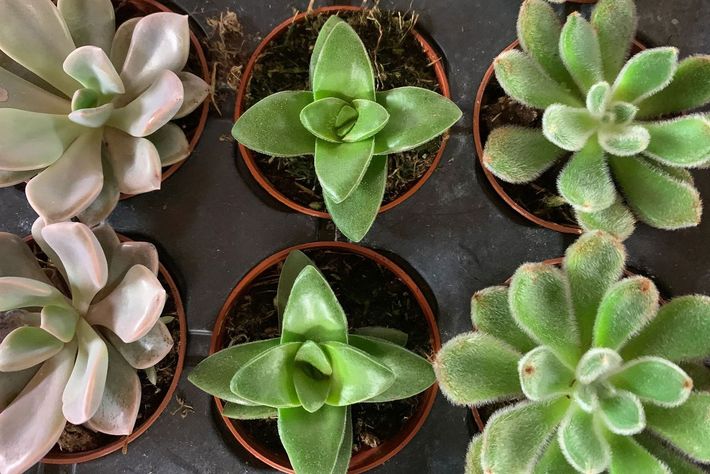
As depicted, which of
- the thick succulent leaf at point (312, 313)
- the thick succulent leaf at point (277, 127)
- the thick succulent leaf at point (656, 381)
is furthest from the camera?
the thick succulent leaf at point (277, 127)

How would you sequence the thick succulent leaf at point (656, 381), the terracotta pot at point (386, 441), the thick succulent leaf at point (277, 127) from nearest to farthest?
the thick succulent leaf at point (656, 381)
the thick succulent leaf at point (277, 127)
the terracotta pot at point (386, 441)

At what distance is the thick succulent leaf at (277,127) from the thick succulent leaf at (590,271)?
1.45ft

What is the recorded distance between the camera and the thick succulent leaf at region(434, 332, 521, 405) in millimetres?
842

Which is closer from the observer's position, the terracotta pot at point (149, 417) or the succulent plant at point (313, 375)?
the succulent plant at point (313, 375)

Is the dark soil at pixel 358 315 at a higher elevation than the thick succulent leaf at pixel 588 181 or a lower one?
lower

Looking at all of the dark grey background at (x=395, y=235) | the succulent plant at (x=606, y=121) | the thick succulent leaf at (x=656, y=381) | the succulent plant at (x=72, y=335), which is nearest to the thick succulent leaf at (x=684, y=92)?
the succulent plant at (x=606, y=121)

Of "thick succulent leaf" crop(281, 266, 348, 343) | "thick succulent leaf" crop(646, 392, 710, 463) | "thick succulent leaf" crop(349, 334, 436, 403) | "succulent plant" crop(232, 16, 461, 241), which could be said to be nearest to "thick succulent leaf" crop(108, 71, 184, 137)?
"succulent plant" crop(232, 16, 461, 241)

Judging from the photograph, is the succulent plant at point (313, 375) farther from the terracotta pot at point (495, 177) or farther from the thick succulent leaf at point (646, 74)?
the thick succulent leaf at point (646, 74)

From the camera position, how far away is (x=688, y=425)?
801 mm

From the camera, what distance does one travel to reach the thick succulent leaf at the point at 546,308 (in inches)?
33.0

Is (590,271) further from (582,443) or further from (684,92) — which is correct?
(684,92)

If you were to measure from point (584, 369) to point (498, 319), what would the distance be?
16 centimetres

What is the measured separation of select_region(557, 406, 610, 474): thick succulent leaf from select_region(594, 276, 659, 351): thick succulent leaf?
11 centimetres

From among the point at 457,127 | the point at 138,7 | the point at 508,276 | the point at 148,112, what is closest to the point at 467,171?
the point at 457,127
